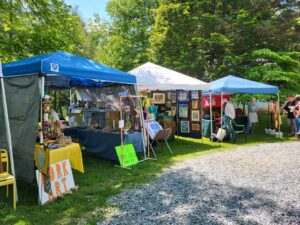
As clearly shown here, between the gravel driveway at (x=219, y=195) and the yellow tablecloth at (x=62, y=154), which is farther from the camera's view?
the yellow tablecloth at (x=62, y=154)

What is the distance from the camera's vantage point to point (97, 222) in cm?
355

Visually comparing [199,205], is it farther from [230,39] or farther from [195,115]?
[230,39]

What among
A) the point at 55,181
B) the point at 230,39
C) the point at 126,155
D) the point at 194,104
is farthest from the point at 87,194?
the point at 230,39

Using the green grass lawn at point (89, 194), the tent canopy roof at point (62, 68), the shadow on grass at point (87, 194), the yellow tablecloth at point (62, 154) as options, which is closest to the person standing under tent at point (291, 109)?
the green grass lawn at point (89, 194)

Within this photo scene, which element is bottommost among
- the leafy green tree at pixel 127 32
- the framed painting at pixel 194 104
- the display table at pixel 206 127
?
the display table at pixel 206 127

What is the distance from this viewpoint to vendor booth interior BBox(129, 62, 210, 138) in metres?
8.91

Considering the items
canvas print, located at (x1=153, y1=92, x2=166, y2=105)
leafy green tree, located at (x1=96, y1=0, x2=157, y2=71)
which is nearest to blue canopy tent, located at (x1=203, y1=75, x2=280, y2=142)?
canvas print, located at (x1=153, y1=92, x2=166, y2=105)

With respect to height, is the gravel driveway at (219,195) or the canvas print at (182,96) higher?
the canvas print at (182,96)

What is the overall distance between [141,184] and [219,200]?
1.47 meters

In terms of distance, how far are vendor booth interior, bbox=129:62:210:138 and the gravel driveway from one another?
2.90 metres

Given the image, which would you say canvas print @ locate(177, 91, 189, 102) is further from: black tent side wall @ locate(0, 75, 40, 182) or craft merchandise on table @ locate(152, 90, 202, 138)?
black tent side wall @ locate(0, 75, 40, 182)

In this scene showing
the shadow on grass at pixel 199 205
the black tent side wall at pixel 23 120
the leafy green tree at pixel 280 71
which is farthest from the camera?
the leafy green tree at pixel 280 71

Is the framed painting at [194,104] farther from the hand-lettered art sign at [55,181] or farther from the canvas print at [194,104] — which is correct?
the hand-lettered art sign at [55,181]

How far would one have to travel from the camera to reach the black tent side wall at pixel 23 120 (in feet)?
15.8
